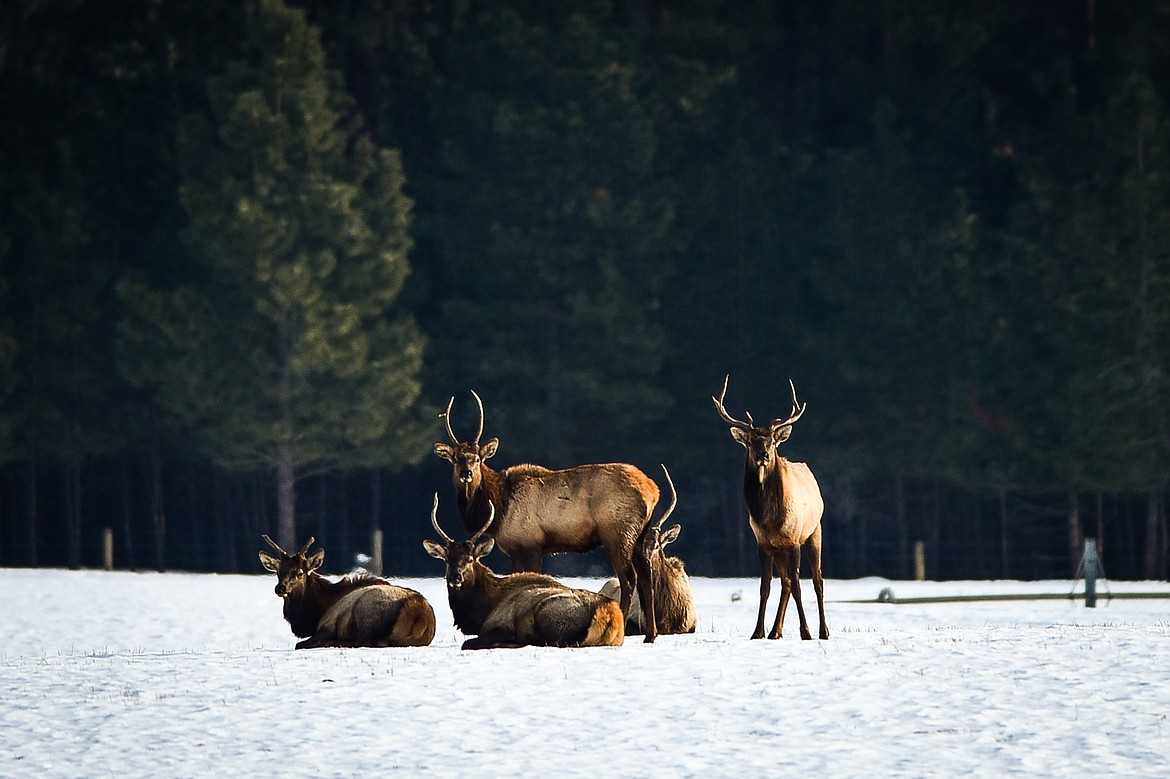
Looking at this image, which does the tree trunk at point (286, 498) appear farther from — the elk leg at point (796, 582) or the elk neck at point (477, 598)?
the elk leg at point (796, 582)

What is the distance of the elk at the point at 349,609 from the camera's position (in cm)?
1748

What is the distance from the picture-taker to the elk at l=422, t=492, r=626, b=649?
55.7ft

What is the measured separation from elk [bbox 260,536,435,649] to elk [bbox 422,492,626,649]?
423 millimetres

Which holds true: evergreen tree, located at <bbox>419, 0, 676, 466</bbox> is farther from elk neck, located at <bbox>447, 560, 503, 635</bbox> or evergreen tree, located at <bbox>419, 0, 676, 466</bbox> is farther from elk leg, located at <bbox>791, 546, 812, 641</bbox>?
elk neck, located at <bbox>447, 560, 503, 635</bbox>

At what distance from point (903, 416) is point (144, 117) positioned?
65.9 ft

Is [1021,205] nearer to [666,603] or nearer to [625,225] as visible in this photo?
[625,225]

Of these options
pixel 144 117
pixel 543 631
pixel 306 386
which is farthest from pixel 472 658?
pixel 144 117

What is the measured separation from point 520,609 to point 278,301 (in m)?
26.0

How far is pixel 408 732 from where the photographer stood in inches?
514

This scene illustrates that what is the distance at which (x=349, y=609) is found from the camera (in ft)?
57.5

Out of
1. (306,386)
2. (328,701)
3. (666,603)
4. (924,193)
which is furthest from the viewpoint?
(924,193)

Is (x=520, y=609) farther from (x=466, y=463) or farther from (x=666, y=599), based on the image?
(x=666, y=599)

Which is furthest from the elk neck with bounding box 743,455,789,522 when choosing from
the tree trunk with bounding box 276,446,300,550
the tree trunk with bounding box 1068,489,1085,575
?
the tree trunk with bounding box 1068,489,1085,575

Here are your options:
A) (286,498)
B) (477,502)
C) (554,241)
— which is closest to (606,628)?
(477,502)
